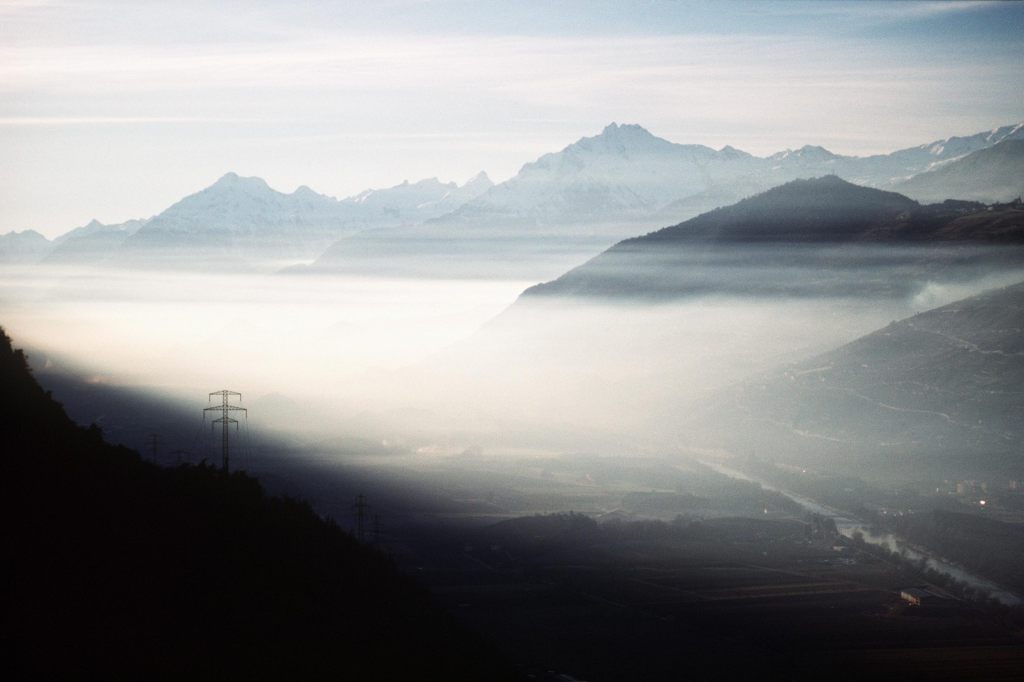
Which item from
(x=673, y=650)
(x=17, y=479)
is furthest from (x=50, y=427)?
(x=673, y=650)

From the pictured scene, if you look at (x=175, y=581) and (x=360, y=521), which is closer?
(x=175, y=581)

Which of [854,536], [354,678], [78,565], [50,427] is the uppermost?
[50,427]

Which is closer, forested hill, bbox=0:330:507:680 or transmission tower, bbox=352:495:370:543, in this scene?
forested hill, bbox=0:330:507:680

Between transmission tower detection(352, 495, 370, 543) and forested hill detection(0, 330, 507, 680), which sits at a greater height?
forested hill detection(0, 330, 507, 680)

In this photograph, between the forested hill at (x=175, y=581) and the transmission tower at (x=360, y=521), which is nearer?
the forested hill at (x=175, y=581)

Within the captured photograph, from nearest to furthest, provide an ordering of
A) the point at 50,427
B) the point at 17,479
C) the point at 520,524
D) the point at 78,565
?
the point at 78,565, the point at 17,479, the point at 50,427, the point at 520,524

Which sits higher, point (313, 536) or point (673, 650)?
point (313, 536)

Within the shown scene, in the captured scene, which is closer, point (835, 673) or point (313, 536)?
point (313, 536)

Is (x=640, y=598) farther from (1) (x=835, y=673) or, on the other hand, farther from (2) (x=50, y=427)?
(2) (x=50, y=427)
